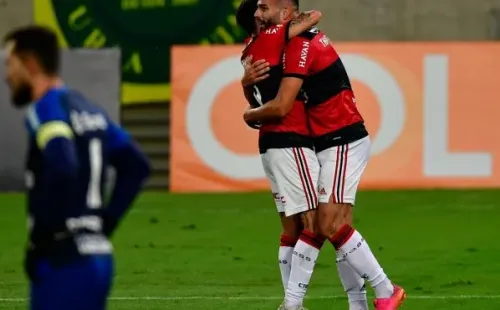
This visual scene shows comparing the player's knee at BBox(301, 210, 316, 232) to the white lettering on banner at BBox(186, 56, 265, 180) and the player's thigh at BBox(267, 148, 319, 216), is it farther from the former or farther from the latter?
the white lettering on banner at BBox(186, 56, 265, 180)

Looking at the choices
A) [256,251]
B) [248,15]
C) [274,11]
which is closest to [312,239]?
[274,11]

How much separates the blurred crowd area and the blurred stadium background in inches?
0.8

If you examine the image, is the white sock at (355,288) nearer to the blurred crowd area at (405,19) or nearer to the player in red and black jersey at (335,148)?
the player in red and black jersey at (335,148)

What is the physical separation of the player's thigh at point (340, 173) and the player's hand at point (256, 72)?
0.59 metres

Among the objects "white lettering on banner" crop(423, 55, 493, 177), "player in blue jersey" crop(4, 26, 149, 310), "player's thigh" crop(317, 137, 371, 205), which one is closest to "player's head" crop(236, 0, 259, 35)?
"player's thigh" crop(317, 137, 371, 205)

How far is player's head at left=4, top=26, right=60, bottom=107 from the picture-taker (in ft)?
15.9

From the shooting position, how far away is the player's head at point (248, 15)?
8.34 meters

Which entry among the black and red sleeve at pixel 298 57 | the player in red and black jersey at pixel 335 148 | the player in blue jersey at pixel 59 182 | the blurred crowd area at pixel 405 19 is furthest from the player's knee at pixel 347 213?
the blurred crowd area at pixel 405 19

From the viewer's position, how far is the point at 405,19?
19672mm

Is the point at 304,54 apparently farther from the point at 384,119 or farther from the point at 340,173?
the point at 384,119

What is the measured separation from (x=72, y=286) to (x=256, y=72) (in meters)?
3.39

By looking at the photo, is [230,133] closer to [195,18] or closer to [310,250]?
[195,18]

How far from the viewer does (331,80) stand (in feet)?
26.0

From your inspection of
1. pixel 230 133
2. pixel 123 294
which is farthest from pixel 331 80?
pixel 230 133
